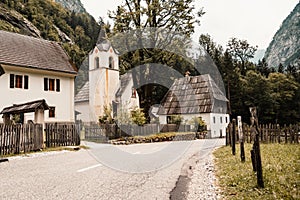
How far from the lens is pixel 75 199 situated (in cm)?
654

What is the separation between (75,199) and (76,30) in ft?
353

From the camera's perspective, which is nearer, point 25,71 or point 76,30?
point 25,71

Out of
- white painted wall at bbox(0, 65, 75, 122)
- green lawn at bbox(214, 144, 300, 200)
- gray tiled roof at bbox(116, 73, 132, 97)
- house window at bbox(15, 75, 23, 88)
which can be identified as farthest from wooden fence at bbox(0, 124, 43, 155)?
gray tiled roof at bbox(116, 73, 132, 97)

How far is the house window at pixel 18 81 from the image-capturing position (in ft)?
85.9

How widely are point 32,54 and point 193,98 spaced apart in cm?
2396

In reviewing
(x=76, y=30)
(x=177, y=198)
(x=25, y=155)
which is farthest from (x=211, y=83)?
(x=76, y=30)

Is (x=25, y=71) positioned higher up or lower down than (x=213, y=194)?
higher up

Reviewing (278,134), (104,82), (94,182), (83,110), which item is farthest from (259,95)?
(94,182)

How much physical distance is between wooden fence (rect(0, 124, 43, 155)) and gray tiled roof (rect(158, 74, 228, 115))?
27868 millimetres

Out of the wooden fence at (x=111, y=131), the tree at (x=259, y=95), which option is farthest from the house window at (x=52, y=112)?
the tree at (x=259, y=95)

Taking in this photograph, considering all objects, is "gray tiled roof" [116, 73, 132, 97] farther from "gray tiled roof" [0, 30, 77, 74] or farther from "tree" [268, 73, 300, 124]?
"tree" [268, 73, 300, 124]

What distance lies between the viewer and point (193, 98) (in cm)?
4522

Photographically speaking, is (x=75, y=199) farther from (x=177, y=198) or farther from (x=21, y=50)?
(x=21, y=50)

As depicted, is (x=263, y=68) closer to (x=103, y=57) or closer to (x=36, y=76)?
(x=103, y=57)
